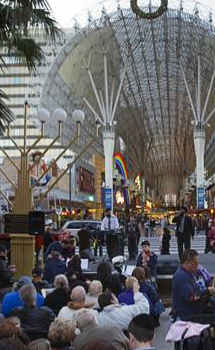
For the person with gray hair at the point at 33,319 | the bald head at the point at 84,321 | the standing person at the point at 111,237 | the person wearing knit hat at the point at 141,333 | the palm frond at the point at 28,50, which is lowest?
the person with gray hair at the point at 33,319

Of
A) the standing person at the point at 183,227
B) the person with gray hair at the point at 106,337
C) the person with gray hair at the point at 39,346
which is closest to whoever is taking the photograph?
the person with gray hair at the point at 39,346

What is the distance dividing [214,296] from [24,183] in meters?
10.1

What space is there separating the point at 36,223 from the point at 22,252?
1598 millimetres

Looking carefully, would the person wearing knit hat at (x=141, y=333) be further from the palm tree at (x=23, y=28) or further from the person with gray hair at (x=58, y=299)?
the palm tree at (x=23, y=28)

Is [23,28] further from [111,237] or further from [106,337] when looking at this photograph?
[111,237]

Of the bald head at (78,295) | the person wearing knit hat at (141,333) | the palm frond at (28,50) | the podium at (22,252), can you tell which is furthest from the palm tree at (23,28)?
the person wearing knit hat at (141,333)

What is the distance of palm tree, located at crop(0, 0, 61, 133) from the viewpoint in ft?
33.7

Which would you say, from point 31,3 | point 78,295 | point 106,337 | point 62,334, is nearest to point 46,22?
point 31,3

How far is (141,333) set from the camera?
199 inches

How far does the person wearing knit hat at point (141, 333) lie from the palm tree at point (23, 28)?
6445mm

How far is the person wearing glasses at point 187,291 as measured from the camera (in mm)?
7918

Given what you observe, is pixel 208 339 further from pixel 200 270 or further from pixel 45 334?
pixel 200 270

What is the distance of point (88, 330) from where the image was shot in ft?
19.8

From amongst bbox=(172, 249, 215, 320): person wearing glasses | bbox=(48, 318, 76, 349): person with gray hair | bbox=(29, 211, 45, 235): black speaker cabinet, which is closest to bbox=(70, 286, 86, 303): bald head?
bbox=(172, 249, 215, 320): person wearing glasses
